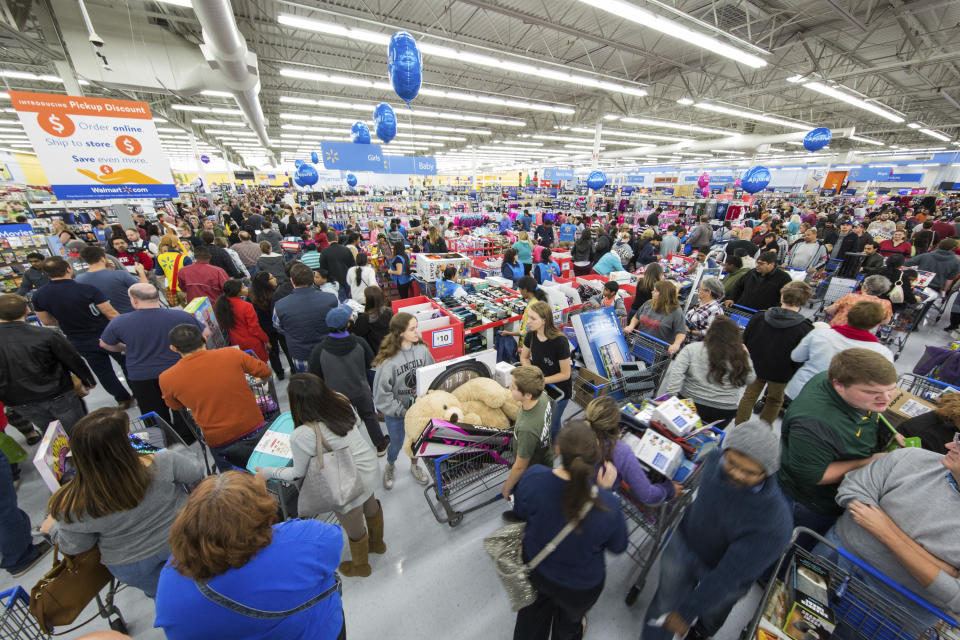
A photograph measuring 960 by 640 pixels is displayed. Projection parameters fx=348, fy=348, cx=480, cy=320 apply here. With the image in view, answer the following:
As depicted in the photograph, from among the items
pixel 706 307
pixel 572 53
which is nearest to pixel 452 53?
pixel 572 53

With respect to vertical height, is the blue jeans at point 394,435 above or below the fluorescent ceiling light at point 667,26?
below

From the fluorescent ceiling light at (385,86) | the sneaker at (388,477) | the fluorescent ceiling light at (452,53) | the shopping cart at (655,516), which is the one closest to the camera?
the shopping cart at (655,516)

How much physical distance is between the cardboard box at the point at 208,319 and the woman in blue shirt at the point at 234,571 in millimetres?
3102

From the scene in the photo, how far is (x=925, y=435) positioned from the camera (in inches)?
83.4

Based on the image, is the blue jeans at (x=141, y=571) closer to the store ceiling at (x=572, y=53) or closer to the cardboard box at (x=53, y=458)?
the cardboard box at (x=53, y=458)

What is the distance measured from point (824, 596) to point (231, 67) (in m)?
9.52

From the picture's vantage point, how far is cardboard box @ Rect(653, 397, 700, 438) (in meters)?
2.27

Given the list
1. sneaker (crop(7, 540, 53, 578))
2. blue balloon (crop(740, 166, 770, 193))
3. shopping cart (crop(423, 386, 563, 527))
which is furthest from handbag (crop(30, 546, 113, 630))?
blue balloon (crop(740, 166, 770, 193))

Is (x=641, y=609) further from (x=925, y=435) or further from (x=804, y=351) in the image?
(x=804, y=351)

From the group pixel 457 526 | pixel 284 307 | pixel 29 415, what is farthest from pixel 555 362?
pixel 29 415

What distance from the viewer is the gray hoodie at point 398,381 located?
289 centimetres

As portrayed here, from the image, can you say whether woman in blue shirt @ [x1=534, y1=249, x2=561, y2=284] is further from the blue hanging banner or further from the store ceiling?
the blue hanging banner

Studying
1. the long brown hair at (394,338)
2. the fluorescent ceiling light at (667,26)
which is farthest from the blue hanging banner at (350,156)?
the long brown hair at (394,338)

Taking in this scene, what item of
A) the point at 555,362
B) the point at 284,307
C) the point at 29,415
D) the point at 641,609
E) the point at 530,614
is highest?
the point at 284,307
